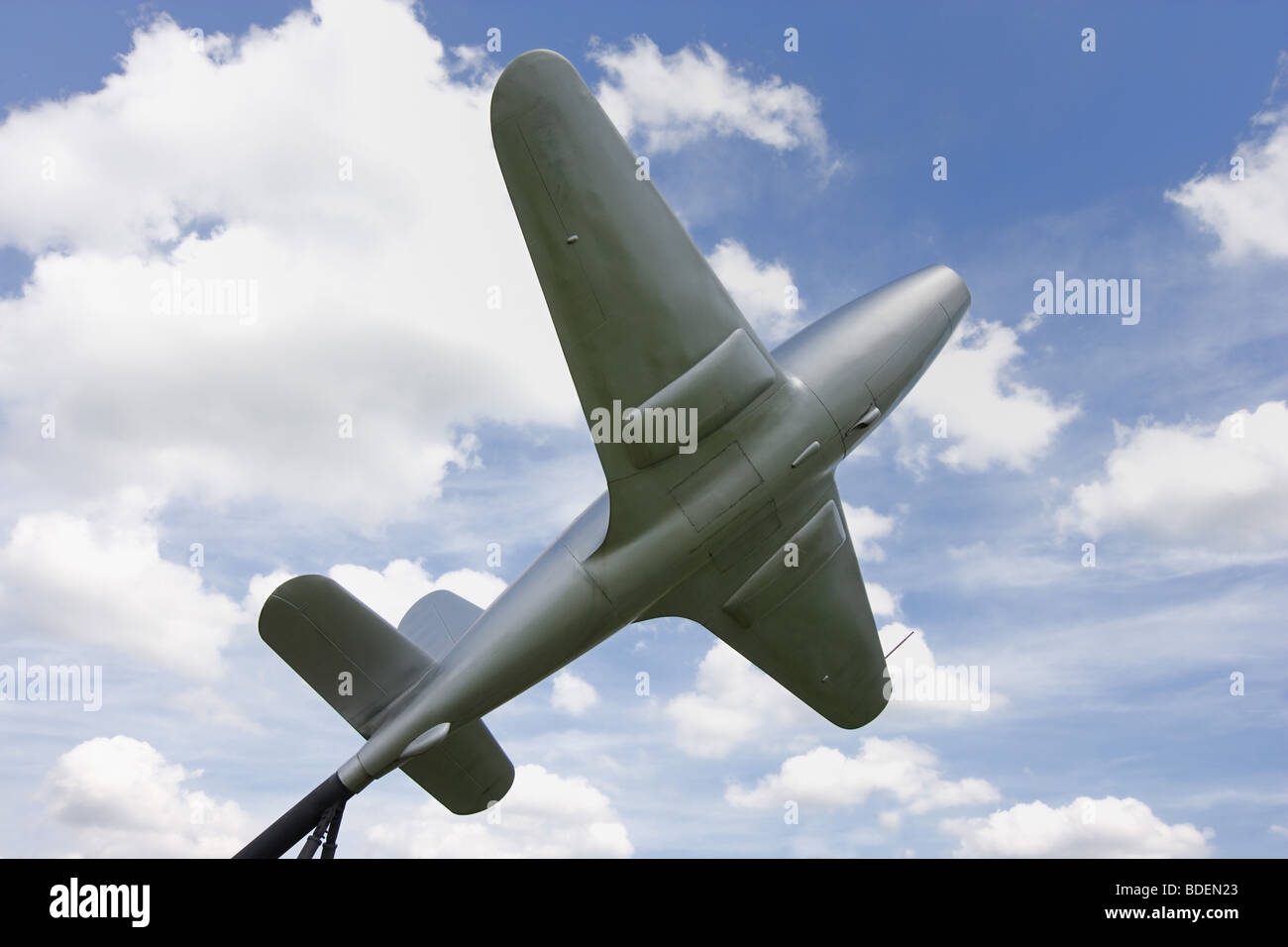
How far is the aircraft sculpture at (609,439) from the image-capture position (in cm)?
1128

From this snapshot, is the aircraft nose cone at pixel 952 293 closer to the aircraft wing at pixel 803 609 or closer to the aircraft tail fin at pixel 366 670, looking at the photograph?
the aircraft wing at pixel 803 609

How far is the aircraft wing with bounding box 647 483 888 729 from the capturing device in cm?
1445

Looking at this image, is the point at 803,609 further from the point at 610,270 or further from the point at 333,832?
the point at 333,832

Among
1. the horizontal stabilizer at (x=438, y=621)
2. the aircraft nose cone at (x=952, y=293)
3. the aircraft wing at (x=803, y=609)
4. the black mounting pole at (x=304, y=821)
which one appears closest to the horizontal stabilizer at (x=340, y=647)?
the black mounting pole at (x=304, y=821)

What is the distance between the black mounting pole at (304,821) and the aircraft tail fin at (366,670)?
92 centimetres

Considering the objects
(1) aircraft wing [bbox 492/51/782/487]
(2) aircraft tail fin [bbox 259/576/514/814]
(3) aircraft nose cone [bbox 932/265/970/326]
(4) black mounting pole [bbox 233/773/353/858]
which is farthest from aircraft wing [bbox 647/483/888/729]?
(4) black mounting pole [bbox 233/773/353/858]

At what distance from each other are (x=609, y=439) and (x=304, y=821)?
6782mm

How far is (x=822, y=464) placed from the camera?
13.0m

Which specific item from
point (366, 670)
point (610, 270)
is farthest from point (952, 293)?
point (366, 670)

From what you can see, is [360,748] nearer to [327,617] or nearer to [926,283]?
[327,617]

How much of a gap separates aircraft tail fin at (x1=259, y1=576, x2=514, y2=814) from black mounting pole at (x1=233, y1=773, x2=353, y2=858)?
0.92m

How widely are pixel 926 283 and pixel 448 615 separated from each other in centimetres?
1022

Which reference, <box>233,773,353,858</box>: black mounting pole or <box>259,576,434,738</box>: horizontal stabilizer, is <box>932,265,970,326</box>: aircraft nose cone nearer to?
<box>259,576,434,738</box>: horizontal stabilizer
